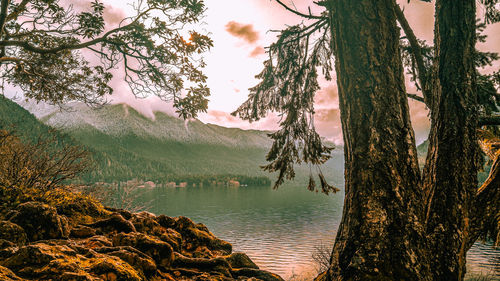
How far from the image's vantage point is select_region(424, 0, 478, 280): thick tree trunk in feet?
8.93

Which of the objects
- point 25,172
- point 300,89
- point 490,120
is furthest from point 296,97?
point 25,172

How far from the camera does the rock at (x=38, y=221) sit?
3393mm

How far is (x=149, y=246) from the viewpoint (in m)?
3.87

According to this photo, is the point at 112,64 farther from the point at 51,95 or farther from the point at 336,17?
the point at 336,17

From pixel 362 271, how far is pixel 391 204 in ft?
1.86

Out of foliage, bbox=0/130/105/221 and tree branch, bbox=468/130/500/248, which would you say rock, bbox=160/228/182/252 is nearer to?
foliage, bbox=0/130/105/221

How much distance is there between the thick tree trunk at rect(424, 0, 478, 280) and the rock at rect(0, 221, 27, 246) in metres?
4.08

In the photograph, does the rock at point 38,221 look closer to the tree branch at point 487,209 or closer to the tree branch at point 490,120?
the tree branch at point 487,209

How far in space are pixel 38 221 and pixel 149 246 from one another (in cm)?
131

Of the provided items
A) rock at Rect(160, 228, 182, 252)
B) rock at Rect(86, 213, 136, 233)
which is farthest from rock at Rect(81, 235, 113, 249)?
rock at Rect(160, 228, 182, 252)

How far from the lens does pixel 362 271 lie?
2.22m

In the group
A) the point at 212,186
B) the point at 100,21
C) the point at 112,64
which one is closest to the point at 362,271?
the point at 100,21

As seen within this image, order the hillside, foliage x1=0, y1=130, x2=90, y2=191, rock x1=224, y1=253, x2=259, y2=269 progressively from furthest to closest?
1. the hillside
2. foliage x1=0, y1=130, x2=90, y2=191
3. rock x1=224, y1=253, x2=259, y2=269

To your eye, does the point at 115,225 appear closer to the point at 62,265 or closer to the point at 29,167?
the point at 62,265
